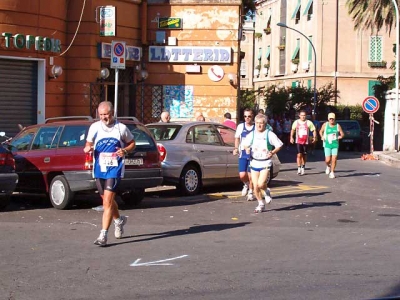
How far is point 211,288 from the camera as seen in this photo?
24.8 ft

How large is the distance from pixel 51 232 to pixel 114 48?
6816 millimetres

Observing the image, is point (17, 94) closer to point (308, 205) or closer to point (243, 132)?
point (243, 132)

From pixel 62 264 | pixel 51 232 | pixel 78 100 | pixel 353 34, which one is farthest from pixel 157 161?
pixel 353 34

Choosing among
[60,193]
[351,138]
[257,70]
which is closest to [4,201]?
[60,193]

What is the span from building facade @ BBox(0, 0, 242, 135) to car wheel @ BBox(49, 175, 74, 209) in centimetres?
696

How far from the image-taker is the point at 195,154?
15930 mm

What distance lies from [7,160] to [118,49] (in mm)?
4888

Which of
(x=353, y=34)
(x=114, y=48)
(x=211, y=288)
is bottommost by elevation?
(x=211, y=288)

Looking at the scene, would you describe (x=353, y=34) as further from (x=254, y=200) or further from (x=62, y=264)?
(x=62, y=264)

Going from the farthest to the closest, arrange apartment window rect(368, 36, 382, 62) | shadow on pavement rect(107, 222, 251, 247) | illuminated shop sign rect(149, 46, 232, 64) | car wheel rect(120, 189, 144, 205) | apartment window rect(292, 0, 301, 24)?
apartment window rect(292, 0, 301, 24)
apartment window rect(368, 36, 382, 62)
illuminated shop sign rect(149, 46, 232, 64)
car wheel rect(120, 189, 144, 205)
shadow on pavement rect(107, 222, 251, 247)

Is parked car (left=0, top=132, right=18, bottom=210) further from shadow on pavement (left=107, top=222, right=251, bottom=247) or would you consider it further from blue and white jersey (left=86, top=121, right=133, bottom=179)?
blue and white jersey (left=86, top=121, right=133, bottom=179)

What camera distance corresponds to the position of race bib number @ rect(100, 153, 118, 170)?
32.5 ft

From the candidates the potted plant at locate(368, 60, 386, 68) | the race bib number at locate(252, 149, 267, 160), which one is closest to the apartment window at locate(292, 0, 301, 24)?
the potted plant at locate(368, 60, 386, 68)

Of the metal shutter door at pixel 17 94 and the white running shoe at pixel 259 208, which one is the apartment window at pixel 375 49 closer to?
the metal shutter door at pixel 17 94
